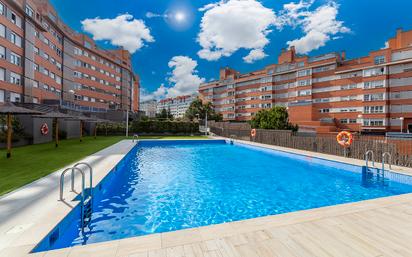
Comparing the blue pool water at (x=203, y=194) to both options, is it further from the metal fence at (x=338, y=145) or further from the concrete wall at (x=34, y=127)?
the concrete wall at (x=34, y=127)

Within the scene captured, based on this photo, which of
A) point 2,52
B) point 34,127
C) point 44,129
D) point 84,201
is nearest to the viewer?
point 84,201

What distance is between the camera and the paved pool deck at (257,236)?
2867 millimetres

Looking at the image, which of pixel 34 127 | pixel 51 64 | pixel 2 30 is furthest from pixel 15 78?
pixel 34 127

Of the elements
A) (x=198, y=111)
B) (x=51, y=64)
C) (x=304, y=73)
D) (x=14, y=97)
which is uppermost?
(x=304, y=73)

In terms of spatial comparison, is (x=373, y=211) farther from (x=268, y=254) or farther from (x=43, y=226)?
Answer: (x=43, y=226)

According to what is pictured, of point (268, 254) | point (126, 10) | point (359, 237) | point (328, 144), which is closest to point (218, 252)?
point (268, 254)

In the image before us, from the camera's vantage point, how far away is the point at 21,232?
10.9 ft

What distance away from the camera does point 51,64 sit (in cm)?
3092

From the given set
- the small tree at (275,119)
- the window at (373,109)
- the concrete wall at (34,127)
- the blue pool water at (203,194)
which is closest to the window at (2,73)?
the concrete wall at (34,127)

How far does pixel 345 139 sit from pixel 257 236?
11884 millimetres

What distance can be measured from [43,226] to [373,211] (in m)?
6.72

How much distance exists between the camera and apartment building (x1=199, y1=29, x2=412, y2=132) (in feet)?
106

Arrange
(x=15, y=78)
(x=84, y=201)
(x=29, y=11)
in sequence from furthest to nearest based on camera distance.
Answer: (x=29, y=11), (x=15, y=78), (x=84, y=201)

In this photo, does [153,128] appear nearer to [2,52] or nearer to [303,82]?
[2,52]
